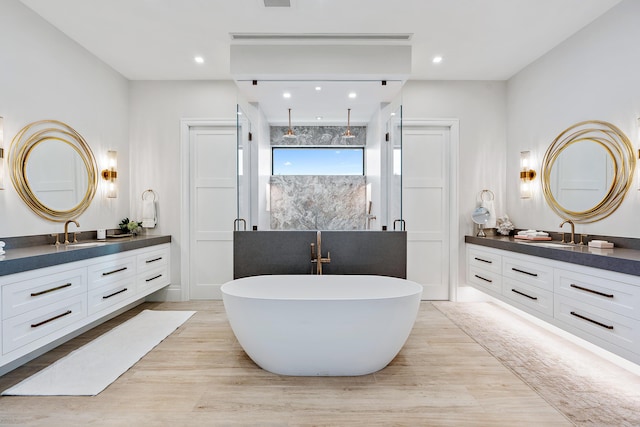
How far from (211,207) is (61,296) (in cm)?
198

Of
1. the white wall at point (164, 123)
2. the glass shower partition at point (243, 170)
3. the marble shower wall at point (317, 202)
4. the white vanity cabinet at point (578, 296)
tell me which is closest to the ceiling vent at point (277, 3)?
the glass shower partition at point (243, 170)

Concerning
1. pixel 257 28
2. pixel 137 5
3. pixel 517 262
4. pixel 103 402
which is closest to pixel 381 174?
pixel 517 262

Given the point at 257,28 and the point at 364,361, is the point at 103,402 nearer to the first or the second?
the point at 364,361

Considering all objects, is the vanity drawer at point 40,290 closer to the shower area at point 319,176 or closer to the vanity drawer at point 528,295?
the shower area at point 319,176

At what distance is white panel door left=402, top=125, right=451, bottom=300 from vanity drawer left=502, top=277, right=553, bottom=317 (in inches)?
37.5

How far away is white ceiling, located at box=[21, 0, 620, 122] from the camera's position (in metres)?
2.62

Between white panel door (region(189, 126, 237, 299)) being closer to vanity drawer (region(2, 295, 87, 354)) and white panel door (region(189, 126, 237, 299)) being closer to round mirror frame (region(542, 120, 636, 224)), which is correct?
vanity drawer (region(2, 295, 87, 354))

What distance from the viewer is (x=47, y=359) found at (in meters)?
2.59

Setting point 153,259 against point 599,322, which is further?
point 153,259

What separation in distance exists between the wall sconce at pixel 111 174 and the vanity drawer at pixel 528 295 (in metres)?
4.21

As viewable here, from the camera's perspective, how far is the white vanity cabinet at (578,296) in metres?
1.98

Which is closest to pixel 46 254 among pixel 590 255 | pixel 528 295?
pixel 590 255

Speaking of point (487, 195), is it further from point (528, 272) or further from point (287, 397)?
point (287, 397)

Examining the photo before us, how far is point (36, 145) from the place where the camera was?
2771mm
